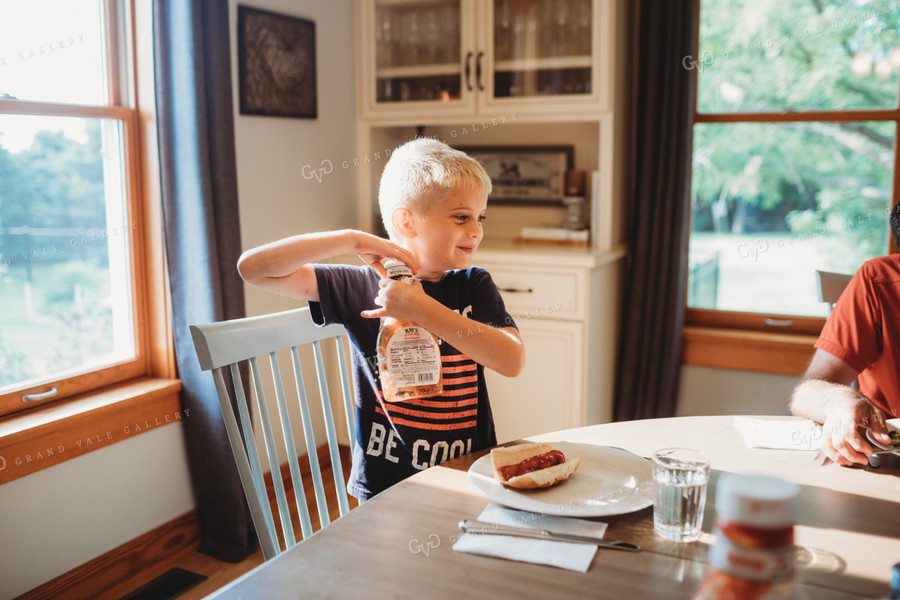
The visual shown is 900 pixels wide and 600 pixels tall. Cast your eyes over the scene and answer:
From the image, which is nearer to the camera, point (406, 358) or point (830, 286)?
point (406, 358)

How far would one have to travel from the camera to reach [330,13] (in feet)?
9.84

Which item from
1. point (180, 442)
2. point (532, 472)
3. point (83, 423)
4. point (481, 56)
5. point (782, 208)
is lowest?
point (180, 442)

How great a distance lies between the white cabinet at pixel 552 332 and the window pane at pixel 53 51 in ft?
4.56

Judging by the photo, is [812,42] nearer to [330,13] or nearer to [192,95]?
[330,13]

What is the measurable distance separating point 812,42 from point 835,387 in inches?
74.0

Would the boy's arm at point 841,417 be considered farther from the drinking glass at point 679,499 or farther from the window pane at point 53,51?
the window pane at point 53,51

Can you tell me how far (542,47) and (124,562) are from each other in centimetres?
225

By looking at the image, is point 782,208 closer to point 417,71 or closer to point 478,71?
point 478,71

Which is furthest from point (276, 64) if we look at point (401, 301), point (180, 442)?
point (401, 301)

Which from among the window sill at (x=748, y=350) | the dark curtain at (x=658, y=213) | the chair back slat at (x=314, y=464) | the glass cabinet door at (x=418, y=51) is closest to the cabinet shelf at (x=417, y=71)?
the glass cabinet door at (x=418, y=51)

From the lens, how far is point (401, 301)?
117cm

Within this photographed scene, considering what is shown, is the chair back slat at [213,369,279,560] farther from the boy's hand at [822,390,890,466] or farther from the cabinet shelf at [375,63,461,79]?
the cabinet shelf at [375,63,461,79]

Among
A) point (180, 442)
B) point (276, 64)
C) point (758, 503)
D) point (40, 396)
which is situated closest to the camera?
point (758, 503)

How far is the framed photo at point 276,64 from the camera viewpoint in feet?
8.62
